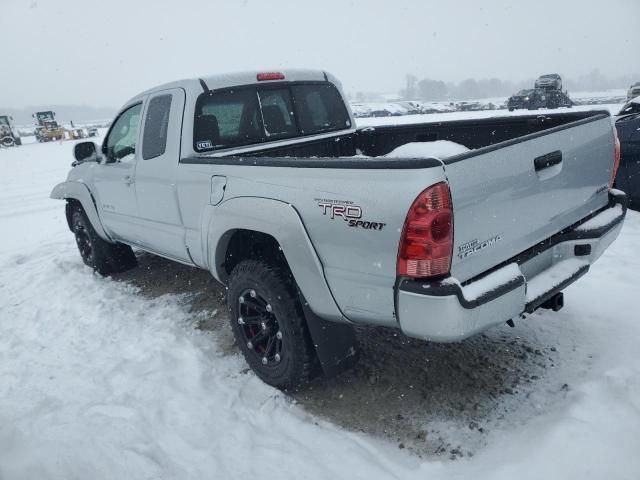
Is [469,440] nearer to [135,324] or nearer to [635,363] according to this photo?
[635,363]

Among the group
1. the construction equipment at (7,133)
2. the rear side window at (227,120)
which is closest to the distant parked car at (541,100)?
the rear side window at (227,120)

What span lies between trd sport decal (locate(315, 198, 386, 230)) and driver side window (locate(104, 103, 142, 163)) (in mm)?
2605

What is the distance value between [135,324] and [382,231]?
3.09m

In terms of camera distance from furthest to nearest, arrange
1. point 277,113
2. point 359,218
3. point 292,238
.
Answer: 1. point 277,113
2. point 292,238
3. point 359,218

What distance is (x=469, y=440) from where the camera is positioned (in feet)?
8.54

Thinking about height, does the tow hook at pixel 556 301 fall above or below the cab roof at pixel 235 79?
below

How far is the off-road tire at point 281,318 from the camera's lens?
9.42 feet

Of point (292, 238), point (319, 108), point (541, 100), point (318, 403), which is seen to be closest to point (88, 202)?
point (319, 108)

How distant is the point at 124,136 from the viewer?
4.62 m

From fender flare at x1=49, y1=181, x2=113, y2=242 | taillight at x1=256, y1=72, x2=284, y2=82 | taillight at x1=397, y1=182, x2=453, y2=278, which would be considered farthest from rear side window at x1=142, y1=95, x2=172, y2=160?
taillight at x1=397, y1=182, x2=453, y2=278

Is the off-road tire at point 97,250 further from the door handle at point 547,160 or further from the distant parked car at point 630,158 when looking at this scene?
the distant parked car at point 630,158

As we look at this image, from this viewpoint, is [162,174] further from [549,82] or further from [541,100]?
[549,82]

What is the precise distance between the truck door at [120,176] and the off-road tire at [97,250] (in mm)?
543

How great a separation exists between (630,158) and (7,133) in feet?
144
